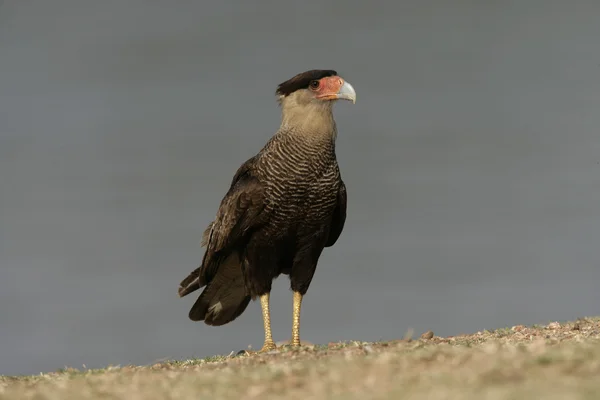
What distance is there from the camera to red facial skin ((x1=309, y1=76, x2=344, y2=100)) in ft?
32.7

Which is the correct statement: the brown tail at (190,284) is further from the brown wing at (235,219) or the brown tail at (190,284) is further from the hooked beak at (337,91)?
the hooked beak at (337,91)

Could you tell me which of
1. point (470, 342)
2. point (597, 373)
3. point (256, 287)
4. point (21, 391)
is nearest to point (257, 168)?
point (256, 287)

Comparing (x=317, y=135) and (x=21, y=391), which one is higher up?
(x=317, y=135)

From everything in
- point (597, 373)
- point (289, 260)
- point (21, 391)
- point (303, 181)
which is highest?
point (303, 181)

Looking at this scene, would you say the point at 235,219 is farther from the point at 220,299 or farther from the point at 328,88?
the point at 328,88

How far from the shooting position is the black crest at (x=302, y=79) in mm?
10070

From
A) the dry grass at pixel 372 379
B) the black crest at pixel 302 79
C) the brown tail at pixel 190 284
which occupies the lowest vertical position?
the dry grass at pixel 372 379

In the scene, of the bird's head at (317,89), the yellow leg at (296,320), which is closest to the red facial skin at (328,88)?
the bird's head at (317,89)

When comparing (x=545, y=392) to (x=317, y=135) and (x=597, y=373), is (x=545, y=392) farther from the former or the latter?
(x=317, y=135)

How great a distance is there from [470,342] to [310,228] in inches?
77.1

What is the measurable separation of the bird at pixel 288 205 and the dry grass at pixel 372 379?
2.21 m

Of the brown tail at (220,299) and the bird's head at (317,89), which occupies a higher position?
the bird's head at (317,89)

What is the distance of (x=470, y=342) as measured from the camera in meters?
8.72

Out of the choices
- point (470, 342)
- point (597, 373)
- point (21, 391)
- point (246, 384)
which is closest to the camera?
point (597, 373)
